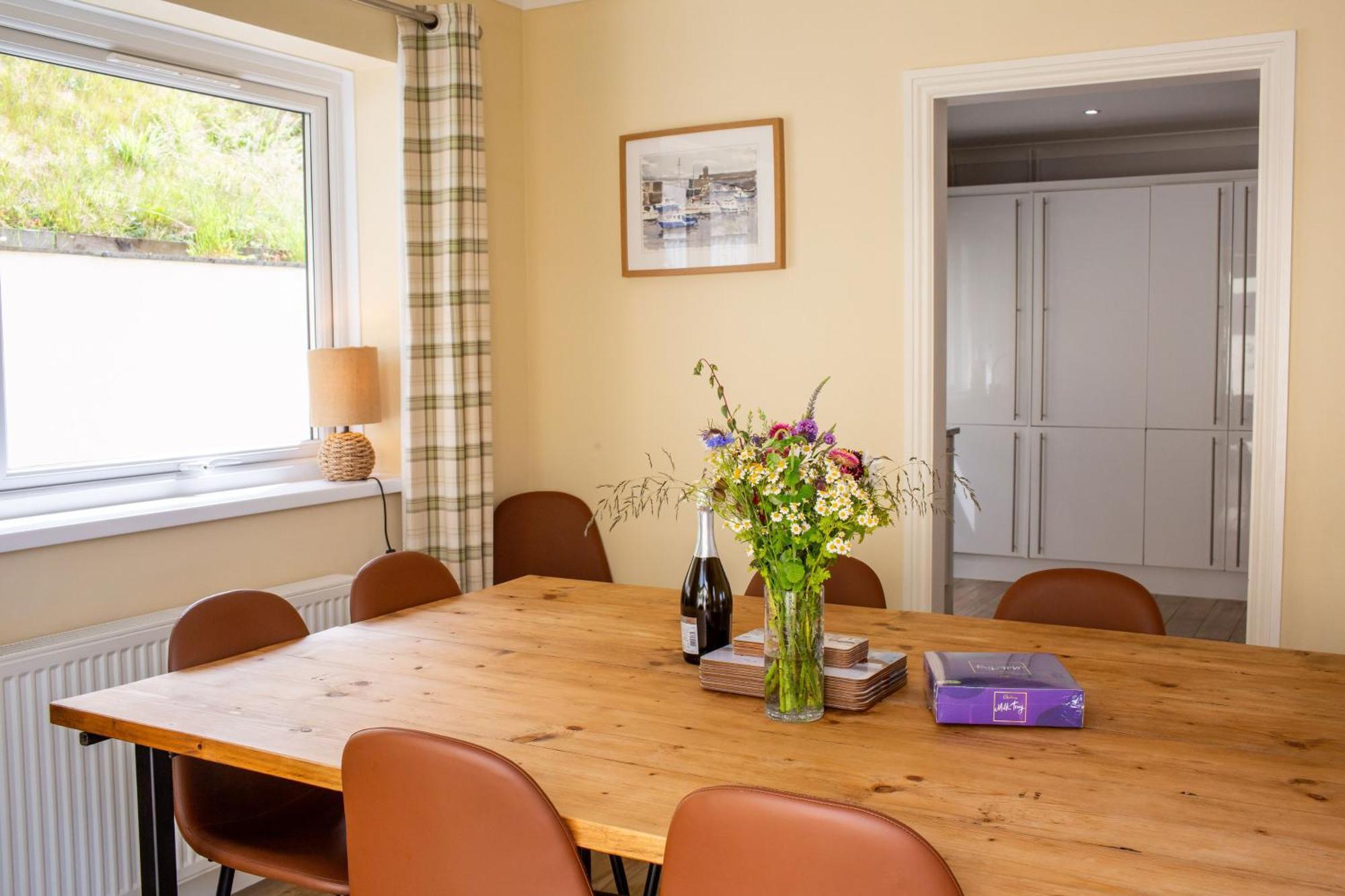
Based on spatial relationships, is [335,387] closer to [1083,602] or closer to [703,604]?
[703,604]

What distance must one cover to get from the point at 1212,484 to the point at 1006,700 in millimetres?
4750

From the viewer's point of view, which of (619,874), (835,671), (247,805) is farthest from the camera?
(619,874)

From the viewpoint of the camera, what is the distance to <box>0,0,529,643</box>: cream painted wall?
2758 mm

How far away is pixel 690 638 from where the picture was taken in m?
2.19

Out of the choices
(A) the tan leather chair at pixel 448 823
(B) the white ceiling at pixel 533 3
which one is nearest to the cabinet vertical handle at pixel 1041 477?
(B) the white ceiling at pixel 533 3

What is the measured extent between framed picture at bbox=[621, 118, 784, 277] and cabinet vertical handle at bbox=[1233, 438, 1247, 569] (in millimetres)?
3374

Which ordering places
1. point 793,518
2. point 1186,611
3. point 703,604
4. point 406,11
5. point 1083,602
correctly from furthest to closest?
1. point 1186,611
2. point 406,11
3. point 1083,602
4. point 703,604
5. point 793,518

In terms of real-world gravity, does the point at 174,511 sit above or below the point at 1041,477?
above

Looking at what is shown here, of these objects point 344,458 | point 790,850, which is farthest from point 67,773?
point 790,850

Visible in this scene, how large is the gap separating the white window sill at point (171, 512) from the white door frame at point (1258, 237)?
167 centimetres

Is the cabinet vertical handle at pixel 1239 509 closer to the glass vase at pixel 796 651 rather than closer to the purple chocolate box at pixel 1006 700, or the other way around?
the purple chocolate box at pixel 1006 700

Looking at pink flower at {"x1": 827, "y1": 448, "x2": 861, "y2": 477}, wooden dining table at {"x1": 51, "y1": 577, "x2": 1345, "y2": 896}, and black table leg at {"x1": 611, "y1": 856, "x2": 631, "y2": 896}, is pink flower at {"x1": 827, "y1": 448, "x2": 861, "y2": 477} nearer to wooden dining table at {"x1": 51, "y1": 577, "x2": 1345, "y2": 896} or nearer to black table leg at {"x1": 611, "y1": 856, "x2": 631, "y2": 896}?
wooden dining table at {"x1": 51, "y1": 577, "x2": 1345, "y2": 896}

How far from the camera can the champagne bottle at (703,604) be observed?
2.17 metres

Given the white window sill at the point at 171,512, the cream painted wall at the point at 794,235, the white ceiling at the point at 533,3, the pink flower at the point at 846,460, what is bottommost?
the white window sill at the point at 171,512
